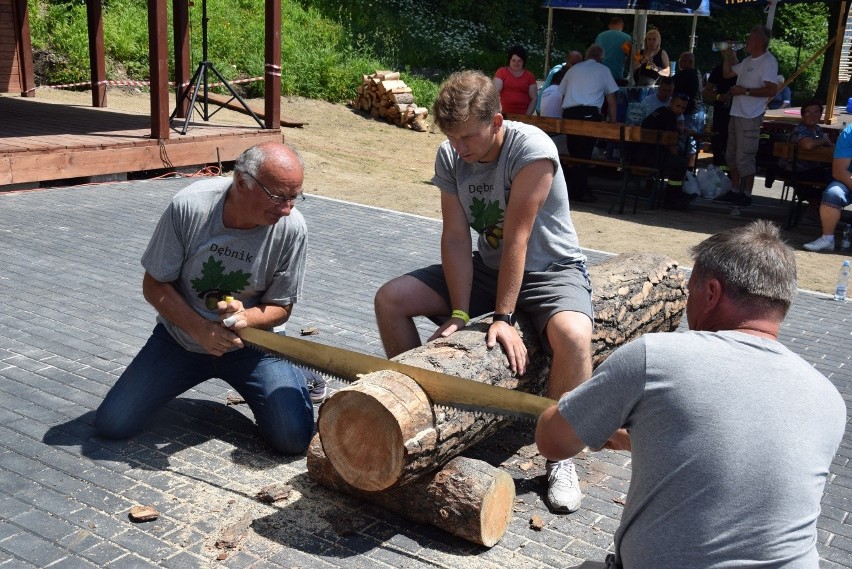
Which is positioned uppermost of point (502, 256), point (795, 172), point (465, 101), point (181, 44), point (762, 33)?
point (762, 33)

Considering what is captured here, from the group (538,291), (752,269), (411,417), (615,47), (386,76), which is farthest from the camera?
(386,76)

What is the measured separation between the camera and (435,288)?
4.36 m

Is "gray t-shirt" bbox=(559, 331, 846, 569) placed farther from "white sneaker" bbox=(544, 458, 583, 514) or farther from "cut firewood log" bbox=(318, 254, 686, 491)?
"white sneaker" bbox=(544, 458, 583, 514)

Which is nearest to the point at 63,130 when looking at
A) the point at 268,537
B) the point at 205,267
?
the point at 205,267

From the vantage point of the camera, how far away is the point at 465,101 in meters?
3.71

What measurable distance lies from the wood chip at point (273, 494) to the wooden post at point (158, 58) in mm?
7739

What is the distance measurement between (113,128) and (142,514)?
9.04 meters

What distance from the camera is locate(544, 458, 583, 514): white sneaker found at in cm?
380

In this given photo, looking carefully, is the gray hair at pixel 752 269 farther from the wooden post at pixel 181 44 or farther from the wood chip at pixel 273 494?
the wooden post at pixel 181 44

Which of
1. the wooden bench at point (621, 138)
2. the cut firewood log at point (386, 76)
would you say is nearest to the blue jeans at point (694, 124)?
the wooden bench at point (621, 138)

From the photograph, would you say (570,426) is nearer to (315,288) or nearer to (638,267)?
(638,267)

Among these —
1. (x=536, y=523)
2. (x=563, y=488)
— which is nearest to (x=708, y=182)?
(x=563, y=488)

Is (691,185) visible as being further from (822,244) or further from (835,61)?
(835,61)

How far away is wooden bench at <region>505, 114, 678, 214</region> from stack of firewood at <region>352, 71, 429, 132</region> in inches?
232
